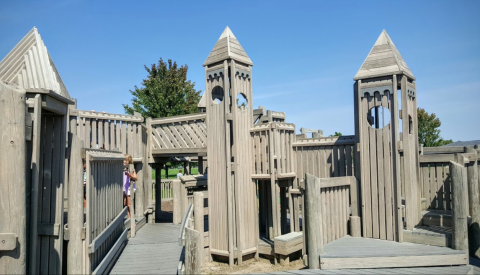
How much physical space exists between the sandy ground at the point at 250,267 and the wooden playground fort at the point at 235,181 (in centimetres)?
22

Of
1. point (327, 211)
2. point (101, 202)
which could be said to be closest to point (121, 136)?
point (101, 202)

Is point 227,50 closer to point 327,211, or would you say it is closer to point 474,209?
point 327,211

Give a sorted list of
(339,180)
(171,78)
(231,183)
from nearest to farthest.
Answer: (339,180) < (231,183) < (171,78)

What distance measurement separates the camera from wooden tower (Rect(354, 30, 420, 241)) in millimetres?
9039

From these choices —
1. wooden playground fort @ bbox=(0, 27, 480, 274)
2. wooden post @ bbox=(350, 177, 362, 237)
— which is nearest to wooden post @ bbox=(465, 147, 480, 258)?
wooden playground fort @ bbox=(0, 27, 480, 274)

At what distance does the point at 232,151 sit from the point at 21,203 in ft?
22.0

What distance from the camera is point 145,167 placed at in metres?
13.1

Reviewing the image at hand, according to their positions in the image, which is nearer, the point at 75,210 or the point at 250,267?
the point at 75,210

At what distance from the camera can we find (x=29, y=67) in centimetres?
572

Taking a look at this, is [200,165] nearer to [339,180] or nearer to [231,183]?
[231,183]

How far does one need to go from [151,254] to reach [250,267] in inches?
118

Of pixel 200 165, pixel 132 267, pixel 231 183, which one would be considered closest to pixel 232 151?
pixel 231 183

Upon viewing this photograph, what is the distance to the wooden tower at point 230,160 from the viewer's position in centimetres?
1041

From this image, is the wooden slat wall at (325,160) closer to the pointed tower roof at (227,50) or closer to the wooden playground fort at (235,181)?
the wooden playground fort at (235,181)
